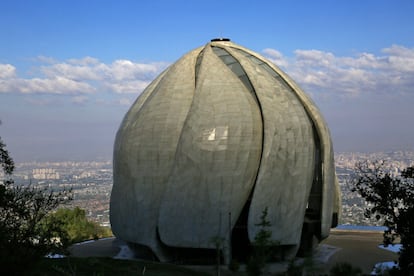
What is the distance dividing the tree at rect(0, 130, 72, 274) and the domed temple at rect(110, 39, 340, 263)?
938 cm

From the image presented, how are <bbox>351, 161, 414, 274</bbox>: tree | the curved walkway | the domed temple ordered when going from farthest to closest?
1. the curved walkway
2. the domed temple
3. <bbox>351, 161, 414, 274</bbox>: tree

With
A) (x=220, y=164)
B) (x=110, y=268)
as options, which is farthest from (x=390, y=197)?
(x=110, y=268)

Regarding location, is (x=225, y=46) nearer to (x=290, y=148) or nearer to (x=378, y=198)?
(x=290, y=148)

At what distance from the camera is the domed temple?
93.5 feet

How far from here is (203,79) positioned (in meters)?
30.8

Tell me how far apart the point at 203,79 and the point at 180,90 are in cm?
167

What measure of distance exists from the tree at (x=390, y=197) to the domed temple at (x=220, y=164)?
22.1 ft

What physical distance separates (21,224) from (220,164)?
1265 cm

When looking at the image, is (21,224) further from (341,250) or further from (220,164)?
(341,250)

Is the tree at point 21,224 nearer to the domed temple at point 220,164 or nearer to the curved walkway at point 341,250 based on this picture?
the domed temple at point 220,164

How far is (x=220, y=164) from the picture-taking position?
93.6 ft

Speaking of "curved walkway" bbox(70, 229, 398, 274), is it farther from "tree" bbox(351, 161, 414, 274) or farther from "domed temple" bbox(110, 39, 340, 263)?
"tree" bbox(351, 161, 414, 274)

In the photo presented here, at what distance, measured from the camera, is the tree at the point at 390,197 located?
20.3 metres

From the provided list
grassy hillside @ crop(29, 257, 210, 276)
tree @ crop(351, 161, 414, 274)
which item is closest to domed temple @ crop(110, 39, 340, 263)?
grassy hillside @ crop(29, 257, 210, 276)
